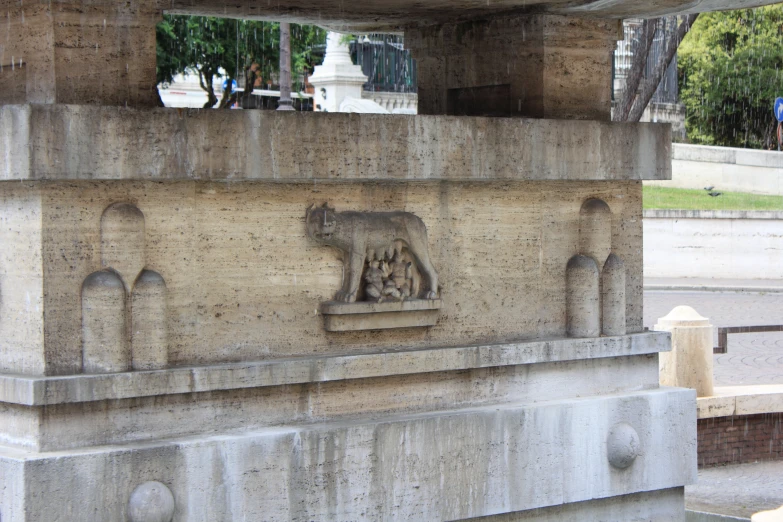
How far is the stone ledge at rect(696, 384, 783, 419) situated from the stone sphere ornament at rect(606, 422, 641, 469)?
3383 millimetres

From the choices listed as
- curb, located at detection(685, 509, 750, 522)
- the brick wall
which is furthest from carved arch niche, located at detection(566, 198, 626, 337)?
the brick wall

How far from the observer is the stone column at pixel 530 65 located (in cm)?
672

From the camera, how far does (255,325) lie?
5.75 metres

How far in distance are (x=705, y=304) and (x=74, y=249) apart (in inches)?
647

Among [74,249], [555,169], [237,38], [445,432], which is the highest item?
[237,38]

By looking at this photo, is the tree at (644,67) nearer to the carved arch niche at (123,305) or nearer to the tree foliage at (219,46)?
the tree foliage at (219,46)

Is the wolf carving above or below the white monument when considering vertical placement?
below

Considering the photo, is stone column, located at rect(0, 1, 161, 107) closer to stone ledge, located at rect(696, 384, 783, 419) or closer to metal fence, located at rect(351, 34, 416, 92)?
stone ledge, located at rect(696, 384, 783, 419)

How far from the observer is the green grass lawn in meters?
26.8

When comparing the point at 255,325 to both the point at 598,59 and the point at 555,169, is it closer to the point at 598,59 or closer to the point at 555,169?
the point at 555,169

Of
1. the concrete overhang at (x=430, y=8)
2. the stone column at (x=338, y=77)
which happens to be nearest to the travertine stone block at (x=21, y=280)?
the concrete overhang at (x=430, y=8)

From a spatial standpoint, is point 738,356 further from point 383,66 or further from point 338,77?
point 383,66

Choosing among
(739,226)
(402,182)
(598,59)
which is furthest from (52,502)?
(739,226)

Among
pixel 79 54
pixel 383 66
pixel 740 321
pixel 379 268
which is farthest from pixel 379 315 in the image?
pixel 383 66
